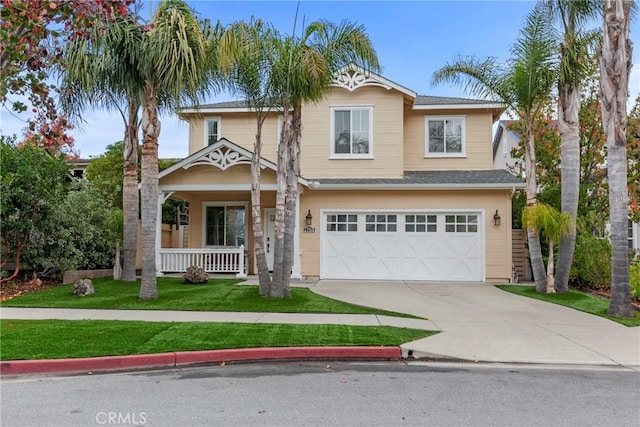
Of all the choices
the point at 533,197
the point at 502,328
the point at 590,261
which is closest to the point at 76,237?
the point at 502,328

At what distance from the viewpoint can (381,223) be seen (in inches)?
607

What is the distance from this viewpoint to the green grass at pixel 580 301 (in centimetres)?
931

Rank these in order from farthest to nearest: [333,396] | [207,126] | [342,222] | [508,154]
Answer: [508,154]
[207,126]
[342,222]
[333,396]

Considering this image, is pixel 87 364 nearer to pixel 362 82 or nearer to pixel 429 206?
pixel 429 206

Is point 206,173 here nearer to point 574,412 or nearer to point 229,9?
point 229,9

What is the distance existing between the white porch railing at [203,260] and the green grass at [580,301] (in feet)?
28.7

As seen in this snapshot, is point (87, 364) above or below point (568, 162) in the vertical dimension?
below

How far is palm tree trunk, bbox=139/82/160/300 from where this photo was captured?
396 inches

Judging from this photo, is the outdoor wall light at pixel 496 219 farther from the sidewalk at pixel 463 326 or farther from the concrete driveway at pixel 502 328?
the sidewalk at pixel 463 326

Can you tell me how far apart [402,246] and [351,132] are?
179 inches

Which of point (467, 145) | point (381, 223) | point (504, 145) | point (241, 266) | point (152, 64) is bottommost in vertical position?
point (241, 266)

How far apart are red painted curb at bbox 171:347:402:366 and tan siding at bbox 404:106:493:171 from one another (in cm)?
1142

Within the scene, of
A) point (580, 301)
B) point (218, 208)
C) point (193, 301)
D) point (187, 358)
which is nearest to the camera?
point (187, 358)

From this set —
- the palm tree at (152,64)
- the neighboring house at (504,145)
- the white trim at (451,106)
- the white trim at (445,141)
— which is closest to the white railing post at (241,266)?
the palm tree at (152,64)
